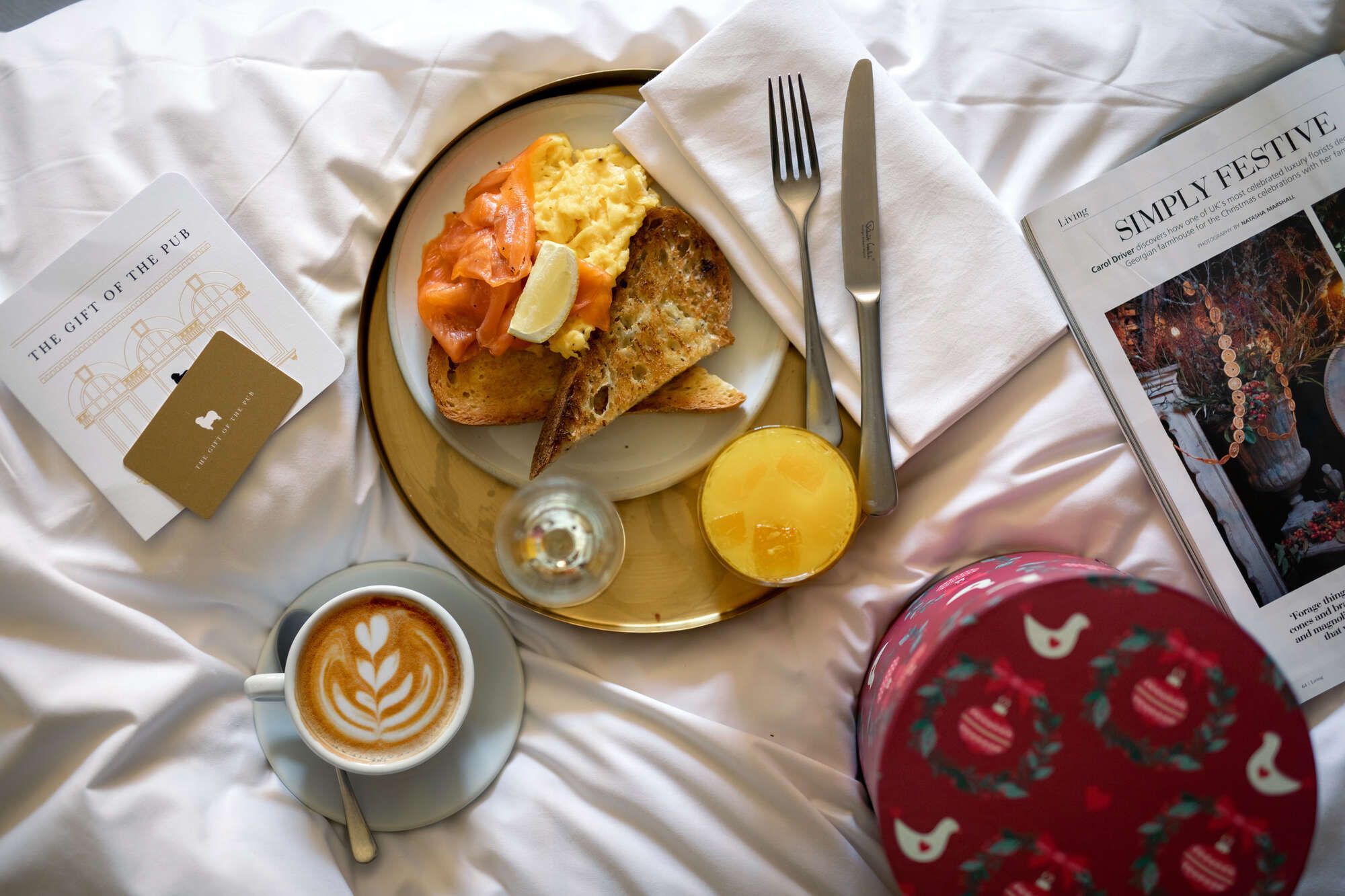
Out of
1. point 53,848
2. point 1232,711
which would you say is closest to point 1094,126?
point 1232,711

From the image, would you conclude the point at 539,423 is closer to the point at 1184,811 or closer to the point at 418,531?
the point at 418,531

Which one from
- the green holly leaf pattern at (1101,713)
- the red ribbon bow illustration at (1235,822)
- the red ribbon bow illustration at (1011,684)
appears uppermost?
the red ribbon bow illustration at (1011,684)

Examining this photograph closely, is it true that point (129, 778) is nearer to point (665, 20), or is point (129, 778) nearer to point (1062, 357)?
point (665, 20)

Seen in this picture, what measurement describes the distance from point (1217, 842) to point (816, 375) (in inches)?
33.7

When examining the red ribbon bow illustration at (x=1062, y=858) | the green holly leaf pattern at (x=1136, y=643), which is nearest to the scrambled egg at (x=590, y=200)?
the green holly leaf pattern at (x=1136, y=643)

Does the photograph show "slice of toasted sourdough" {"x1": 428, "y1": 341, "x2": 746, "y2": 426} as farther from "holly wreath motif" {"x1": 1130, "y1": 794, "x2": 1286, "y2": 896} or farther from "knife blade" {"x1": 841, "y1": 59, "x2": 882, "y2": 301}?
"holly wreath motif" {"x1": 1130, "y1": 794, "x2": 1286, "y2": 896}

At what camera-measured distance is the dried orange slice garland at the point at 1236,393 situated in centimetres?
141

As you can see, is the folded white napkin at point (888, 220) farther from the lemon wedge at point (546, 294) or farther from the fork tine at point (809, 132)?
the lemon wedge at point (546, 294)

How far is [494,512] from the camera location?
141cm

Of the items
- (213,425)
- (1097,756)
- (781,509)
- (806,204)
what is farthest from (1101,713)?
(213,425)

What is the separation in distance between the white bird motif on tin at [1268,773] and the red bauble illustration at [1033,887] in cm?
29

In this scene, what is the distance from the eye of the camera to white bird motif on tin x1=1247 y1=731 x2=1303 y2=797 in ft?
3.43

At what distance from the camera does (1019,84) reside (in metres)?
1.51

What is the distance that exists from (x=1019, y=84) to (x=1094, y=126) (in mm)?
158
